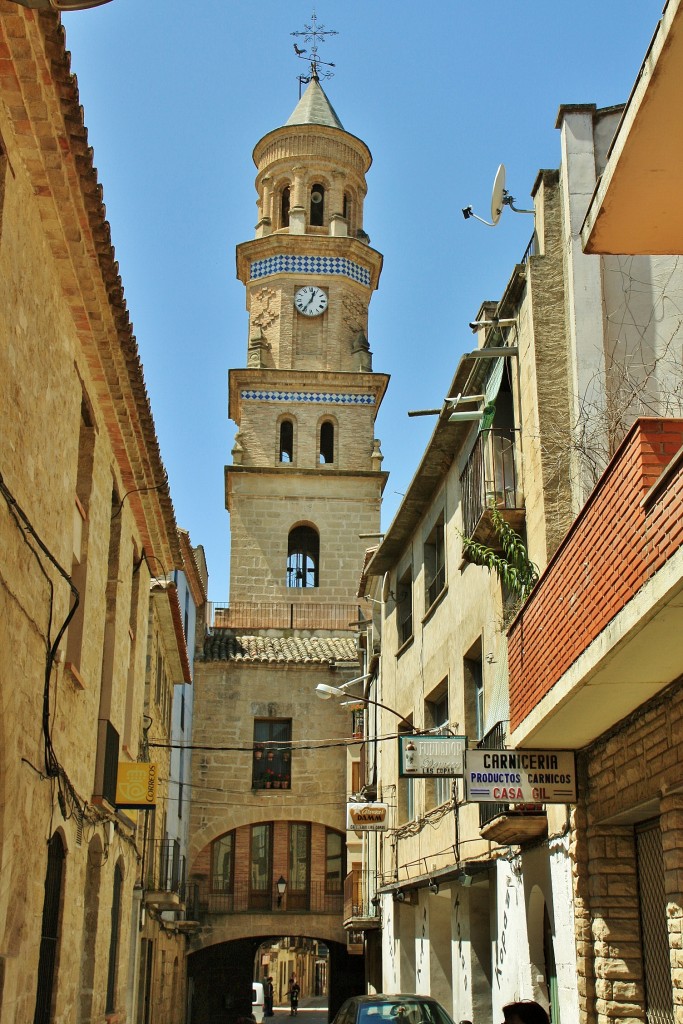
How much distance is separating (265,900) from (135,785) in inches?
804

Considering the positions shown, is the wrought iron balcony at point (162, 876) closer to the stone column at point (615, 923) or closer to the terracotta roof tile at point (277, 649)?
the terracotta roof tile at point (277, 649)

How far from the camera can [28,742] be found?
28.3ft

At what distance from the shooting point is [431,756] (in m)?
12.5

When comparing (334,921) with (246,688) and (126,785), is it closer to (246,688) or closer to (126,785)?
(246,688)

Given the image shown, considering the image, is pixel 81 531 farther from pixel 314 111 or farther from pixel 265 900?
pixel 314 111

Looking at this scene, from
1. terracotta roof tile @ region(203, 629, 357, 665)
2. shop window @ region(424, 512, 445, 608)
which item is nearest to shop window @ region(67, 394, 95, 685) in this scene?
shop window @ region(424, 512, 445, 608)

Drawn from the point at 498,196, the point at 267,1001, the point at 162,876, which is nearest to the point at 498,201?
the point at 498,196

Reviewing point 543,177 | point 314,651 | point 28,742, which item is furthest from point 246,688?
point 28,742

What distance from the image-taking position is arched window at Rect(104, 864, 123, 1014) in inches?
531

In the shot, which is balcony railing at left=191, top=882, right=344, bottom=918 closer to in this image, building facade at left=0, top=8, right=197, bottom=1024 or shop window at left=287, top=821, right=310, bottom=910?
shop window at left=287, top=821, right=310, bottom=910

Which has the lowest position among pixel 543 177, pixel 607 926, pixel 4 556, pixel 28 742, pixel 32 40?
pixel 607 926

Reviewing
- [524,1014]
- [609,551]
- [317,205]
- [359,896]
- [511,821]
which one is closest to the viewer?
[524,1014]

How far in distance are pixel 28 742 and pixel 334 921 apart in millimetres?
25290

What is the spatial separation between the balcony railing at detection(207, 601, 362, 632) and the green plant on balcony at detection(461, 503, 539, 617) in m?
22.9
